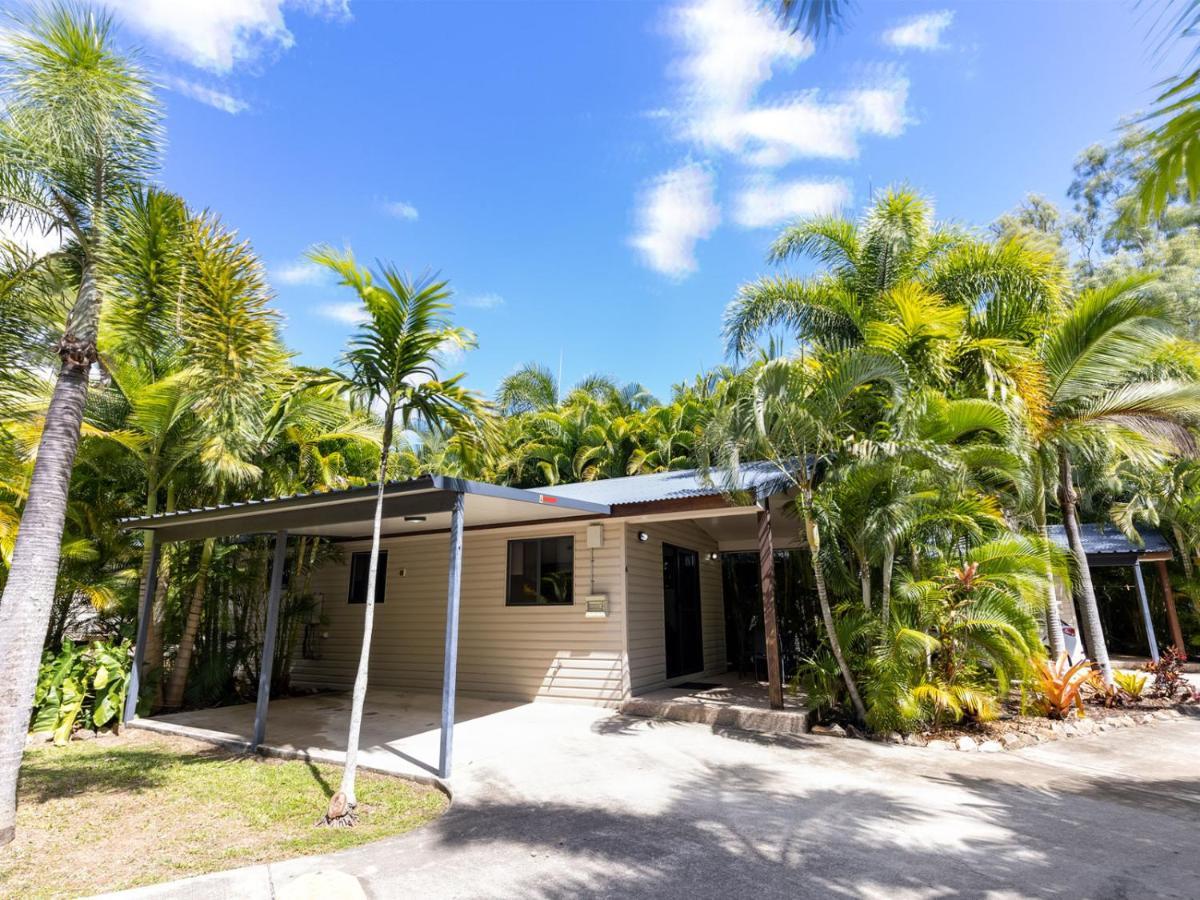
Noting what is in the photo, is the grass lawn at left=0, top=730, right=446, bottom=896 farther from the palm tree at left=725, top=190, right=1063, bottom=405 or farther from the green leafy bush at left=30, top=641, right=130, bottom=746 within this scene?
the palm tree at left=725, top=190, right=1063, bottom=405

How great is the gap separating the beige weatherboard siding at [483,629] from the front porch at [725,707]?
1.82 ft

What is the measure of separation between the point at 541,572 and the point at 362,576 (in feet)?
12.3

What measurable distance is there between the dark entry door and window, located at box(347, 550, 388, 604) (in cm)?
475

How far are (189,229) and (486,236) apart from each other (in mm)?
7406

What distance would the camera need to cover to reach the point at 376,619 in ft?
Result: 33.2

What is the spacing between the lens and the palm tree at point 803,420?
6352mm

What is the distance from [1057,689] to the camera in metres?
6.87

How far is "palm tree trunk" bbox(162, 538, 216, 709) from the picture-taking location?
26.9 feet

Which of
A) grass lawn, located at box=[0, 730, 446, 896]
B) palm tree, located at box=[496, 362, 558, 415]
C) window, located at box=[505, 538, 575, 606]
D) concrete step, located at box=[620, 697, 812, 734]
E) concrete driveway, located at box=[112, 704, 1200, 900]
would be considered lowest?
grass lawn, located at box=[0, 730, 446, 896]

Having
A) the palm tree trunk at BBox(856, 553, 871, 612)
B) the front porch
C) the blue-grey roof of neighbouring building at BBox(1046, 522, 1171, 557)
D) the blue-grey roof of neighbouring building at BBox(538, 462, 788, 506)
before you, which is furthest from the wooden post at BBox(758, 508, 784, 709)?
the blue-grey roof of neighbouring building at BBox(1046, 522, 1171, 557)

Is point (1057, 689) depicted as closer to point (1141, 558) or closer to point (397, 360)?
point (1141, 558)

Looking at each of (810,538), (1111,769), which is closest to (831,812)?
(810,538)

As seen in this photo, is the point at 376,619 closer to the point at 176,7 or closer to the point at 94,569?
the point at 94,569

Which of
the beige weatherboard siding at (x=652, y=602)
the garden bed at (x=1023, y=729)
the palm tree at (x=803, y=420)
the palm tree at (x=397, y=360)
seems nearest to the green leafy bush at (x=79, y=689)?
the palm tree at (x=397, y=360)
